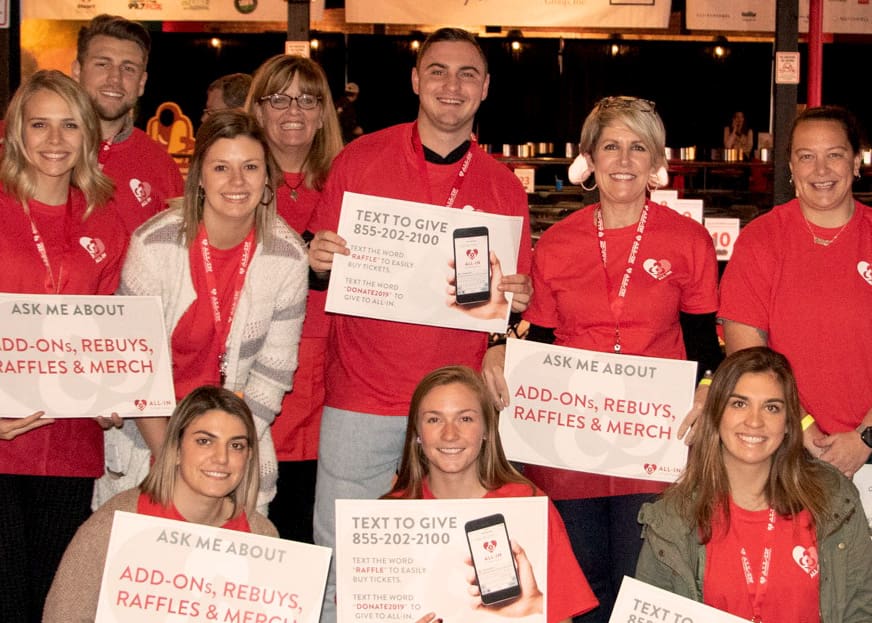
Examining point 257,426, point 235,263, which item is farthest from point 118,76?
point 257,426

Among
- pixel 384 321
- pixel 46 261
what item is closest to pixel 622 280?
pixel 384 321

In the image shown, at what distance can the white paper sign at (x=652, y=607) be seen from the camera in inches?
117

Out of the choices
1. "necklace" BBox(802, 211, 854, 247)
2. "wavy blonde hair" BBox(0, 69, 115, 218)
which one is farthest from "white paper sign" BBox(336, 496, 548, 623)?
"wavy blonde hair" BBox(0, 69, 115, 218)

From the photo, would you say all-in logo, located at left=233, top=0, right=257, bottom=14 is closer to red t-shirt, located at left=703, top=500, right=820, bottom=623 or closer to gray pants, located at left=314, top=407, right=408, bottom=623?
gray pants, located at left=314, top=407, right=408, bottom=623

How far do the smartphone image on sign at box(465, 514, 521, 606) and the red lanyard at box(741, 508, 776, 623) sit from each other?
62cm

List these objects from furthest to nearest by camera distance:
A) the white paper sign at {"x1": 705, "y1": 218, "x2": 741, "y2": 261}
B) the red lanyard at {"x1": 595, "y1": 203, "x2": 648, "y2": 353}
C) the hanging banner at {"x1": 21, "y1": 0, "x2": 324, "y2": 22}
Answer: the hanging banner at {"x1": 21, "y1": 0, "x2": 324, "y2": 22}, the white paper sign at {"x1": 705, "y1": 218, "x2": 741, "y2": 261}, the red lanyard at {"x1": 595, "y1": 203, "x2": 648, "y2": 353}

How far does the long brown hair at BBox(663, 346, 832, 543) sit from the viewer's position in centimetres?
317

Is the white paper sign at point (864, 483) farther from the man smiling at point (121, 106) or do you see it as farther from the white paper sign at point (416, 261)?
the man smiling at point (121, 106)

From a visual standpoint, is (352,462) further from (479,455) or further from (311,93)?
(311,93)

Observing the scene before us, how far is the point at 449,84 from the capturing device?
366cm

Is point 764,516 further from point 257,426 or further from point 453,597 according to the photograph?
point 257,426

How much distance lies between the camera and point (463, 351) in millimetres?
3742

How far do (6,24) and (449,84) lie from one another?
3463mm

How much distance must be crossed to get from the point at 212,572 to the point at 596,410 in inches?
49.0
